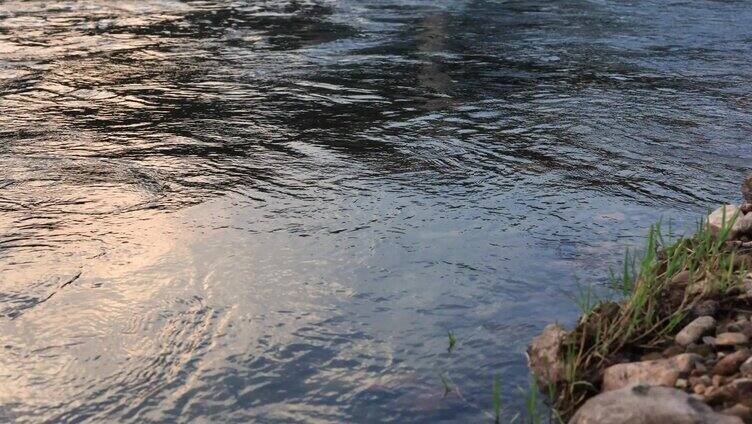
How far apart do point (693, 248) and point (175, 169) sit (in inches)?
121

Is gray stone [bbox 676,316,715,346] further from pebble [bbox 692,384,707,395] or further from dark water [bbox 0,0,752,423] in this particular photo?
dark water [bbox 0,0,752,423]

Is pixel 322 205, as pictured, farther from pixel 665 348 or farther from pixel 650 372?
pixel 650 372

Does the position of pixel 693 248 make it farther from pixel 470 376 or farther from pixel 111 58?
pixel 111 58

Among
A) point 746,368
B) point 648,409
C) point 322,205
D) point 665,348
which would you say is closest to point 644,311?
point 665,348

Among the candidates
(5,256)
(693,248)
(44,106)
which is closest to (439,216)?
(693,248)

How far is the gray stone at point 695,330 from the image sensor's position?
334 centimetres

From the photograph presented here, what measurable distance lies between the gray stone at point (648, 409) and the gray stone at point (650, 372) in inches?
5.6

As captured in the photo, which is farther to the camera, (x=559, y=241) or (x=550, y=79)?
(x=550, y=79)

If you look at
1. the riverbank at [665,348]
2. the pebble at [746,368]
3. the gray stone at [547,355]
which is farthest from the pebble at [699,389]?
the gray stone at [547,355]

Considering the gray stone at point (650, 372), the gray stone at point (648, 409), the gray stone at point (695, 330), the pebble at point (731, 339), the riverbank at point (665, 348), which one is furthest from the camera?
the gray stone at point (695, 330)

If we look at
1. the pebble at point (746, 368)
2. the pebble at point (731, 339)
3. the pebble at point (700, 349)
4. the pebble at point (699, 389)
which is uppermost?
the pebble at point (746, 368)

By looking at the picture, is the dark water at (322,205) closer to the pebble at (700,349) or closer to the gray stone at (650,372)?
the gray stone at (650,372)

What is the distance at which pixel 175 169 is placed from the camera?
5.80 meters

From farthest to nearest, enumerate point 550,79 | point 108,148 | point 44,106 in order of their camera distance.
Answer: point 550,79 → point 44,106 → point 108,148
